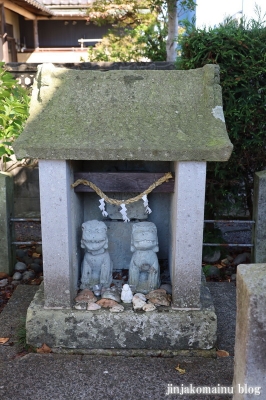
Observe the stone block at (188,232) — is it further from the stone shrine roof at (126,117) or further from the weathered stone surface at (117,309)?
the weathered stone surface at (117,309)

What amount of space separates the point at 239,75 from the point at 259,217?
1.42m

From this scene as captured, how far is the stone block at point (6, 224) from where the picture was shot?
13.5 feet

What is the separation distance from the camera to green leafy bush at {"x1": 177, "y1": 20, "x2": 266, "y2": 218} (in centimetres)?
402

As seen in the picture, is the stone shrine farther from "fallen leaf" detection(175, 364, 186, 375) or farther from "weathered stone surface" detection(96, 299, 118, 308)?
"fallen leaf" detection(175, 364, 186, 375)

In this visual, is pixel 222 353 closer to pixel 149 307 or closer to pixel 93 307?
pixel 149 307

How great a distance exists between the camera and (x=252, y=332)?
1715 mm

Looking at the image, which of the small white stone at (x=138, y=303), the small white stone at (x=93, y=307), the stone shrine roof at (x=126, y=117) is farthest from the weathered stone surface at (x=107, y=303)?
the stone shrine roof at (x=126, y=117)

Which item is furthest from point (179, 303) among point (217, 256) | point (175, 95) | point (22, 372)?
point (217, 256)

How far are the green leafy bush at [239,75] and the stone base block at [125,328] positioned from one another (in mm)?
1890

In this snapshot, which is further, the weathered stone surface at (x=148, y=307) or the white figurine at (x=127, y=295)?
the white figurine at (x=127, y=295)

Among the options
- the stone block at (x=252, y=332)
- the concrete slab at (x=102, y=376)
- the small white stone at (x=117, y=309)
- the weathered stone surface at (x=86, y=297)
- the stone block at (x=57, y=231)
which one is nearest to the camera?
the stone block at (x=252, y=332)

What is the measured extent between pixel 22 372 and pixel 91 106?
6.00 feet

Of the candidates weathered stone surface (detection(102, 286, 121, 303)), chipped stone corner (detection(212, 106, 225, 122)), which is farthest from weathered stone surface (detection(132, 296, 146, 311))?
chipped stone corner (detection(212, 106, 225, 122))

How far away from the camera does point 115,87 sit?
9.87 ft
